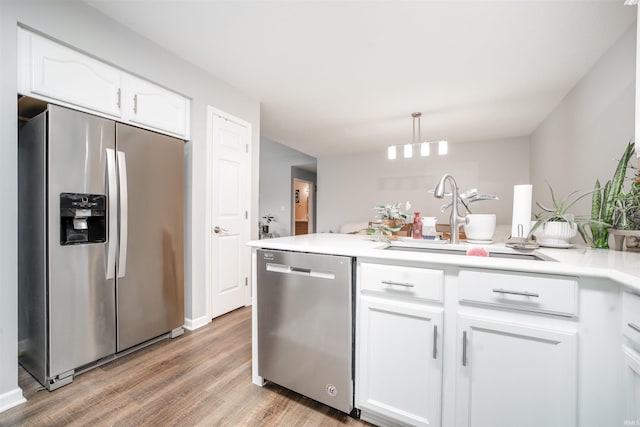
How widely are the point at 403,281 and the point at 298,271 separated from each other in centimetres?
53

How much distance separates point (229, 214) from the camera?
281 cm

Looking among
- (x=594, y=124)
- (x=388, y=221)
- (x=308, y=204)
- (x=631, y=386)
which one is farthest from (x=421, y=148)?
(x=308, y=204)

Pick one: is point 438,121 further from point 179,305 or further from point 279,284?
point 179,305

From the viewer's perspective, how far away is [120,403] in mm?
1456

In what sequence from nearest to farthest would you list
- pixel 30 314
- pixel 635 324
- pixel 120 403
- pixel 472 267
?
pixel 635 324 < pixel 472 267 < pixel 120 403 < pixel 30 314

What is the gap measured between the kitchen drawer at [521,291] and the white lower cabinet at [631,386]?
0.52 ft

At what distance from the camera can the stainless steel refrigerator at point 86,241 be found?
5.02 feet

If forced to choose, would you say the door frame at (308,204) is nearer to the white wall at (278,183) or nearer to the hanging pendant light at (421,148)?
the white wall at (278,183)

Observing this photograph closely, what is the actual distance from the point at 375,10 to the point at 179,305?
2661mm

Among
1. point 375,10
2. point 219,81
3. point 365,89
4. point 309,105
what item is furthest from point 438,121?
point 219,81

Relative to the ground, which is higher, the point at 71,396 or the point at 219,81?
the point at 219,81

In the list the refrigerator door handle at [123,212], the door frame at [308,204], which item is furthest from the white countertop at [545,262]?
the door frame at [308,204]

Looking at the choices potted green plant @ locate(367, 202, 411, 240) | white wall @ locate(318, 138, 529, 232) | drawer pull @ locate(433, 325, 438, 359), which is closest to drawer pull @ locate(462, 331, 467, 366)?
drawer pull @ locate(433, 325, 438, 359)

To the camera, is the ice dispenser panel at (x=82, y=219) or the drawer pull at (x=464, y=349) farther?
the ice dispenser panel at (x=82, y=219)
